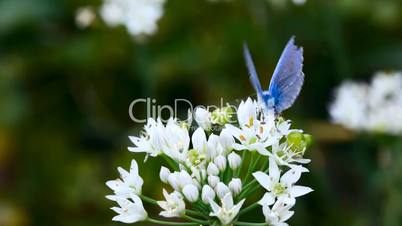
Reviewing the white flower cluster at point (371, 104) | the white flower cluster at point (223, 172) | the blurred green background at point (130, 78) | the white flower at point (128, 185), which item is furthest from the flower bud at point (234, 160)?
the blurred green background at point (130, 78)

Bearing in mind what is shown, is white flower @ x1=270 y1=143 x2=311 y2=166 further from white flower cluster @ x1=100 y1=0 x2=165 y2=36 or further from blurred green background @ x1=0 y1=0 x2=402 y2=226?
blurred green background @ x1=0 y1=0 x2=402 y2=226

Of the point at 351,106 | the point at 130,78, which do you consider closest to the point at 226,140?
the point at 351,106

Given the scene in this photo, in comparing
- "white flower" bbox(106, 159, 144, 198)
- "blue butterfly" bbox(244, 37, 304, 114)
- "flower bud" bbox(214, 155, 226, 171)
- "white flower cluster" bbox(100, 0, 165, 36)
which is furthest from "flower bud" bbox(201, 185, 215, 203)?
"white flower cluster" bbox(100, 0, 165, 36)

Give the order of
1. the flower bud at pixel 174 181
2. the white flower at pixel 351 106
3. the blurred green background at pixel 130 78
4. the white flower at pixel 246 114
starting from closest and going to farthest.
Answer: the flower bud at pixel 174 181 < the white flower at pixel 246 114 < the white flower at pixel 351 106 < the blurred green background at pixel 130 78

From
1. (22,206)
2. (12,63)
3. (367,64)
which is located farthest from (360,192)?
(12,63)

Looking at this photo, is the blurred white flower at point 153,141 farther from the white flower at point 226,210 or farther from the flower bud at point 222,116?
the white flower at point 226,210

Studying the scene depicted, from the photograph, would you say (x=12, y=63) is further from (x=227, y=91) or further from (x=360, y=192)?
(x=360, y=192)
